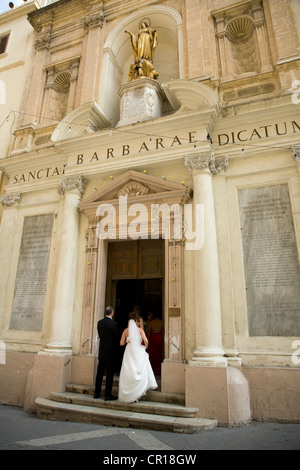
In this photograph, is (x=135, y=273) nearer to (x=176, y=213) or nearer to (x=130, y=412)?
(x=176, y=213)

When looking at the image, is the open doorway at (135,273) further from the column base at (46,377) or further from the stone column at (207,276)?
the stone column at (207,276)

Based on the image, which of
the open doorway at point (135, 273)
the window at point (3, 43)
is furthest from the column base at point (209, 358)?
the window at point (3, 43)

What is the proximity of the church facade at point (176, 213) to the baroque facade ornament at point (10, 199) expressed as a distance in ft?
0.28

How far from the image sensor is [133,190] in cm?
700

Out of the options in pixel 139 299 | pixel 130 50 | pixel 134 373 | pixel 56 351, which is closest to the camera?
pixel 134 373

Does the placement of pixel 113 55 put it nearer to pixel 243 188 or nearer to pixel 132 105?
pixel 132 105

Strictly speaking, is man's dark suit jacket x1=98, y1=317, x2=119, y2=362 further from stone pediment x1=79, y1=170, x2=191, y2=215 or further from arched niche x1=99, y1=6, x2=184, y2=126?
arched niche x1=99, y1=6, x2=184, y2=126

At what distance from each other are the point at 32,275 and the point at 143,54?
660cm

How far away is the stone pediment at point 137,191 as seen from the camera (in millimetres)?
6496

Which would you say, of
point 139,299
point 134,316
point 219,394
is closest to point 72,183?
point 139,299

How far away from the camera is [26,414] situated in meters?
5.90

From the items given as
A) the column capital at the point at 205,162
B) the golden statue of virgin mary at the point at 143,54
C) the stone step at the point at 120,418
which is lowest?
the stone step at the point at 120,418

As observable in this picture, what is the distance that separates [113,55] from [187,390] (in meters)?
9.35
